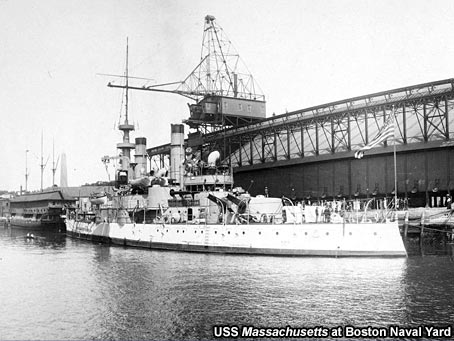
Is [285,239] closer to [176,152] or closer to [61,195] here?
[176,152]

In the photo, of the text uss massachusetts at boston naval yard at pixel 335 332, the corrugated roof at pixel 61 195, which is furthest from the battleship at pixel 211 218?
the corrugated roof at pixel 61 195

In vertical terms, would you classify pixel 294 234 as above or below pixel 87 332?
above

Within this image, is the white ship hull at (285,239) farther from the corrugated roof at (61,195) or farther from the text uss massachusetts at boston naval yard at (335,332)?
the corrugated roof at (61,195)

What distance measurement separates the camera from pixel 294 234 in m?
29.8

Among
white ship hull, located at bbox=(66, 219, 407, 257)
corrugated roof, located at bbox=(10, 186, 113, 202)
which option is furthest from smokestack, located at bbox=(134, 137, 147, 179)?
corrugated roof, located at bbox=(10, 186, 113, 202)

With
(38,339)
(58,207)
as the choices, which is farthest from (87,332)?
(58,207)

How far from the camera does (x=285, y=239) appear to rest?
30062 mm

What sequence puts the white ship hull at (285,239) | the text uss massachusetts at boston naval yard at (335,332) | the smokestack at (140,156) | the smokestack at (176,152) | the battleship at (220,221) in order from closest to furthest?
the text uss massachusetts at boston naval yard at (335,332) → the white ship hull at (285,239) → the battleship at (220,221) → the smokestack at (176,152) → the smokestack at (140,156)

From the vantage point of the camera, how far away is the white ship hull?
1107 inches

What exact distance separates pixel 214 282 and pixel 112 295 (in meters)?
4.74

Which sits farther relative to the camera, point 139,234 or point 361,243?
point 139,234

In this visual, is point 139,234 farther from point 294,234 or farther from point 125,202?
point 294,234

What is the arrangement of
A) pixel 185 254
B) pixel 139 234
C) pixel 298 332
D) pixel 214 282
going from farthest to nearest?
pixel 139 234 < pixel 185 254 < pixel 214 282 < pixel 298 332

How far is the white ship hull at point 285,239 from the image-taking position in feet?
92.2
